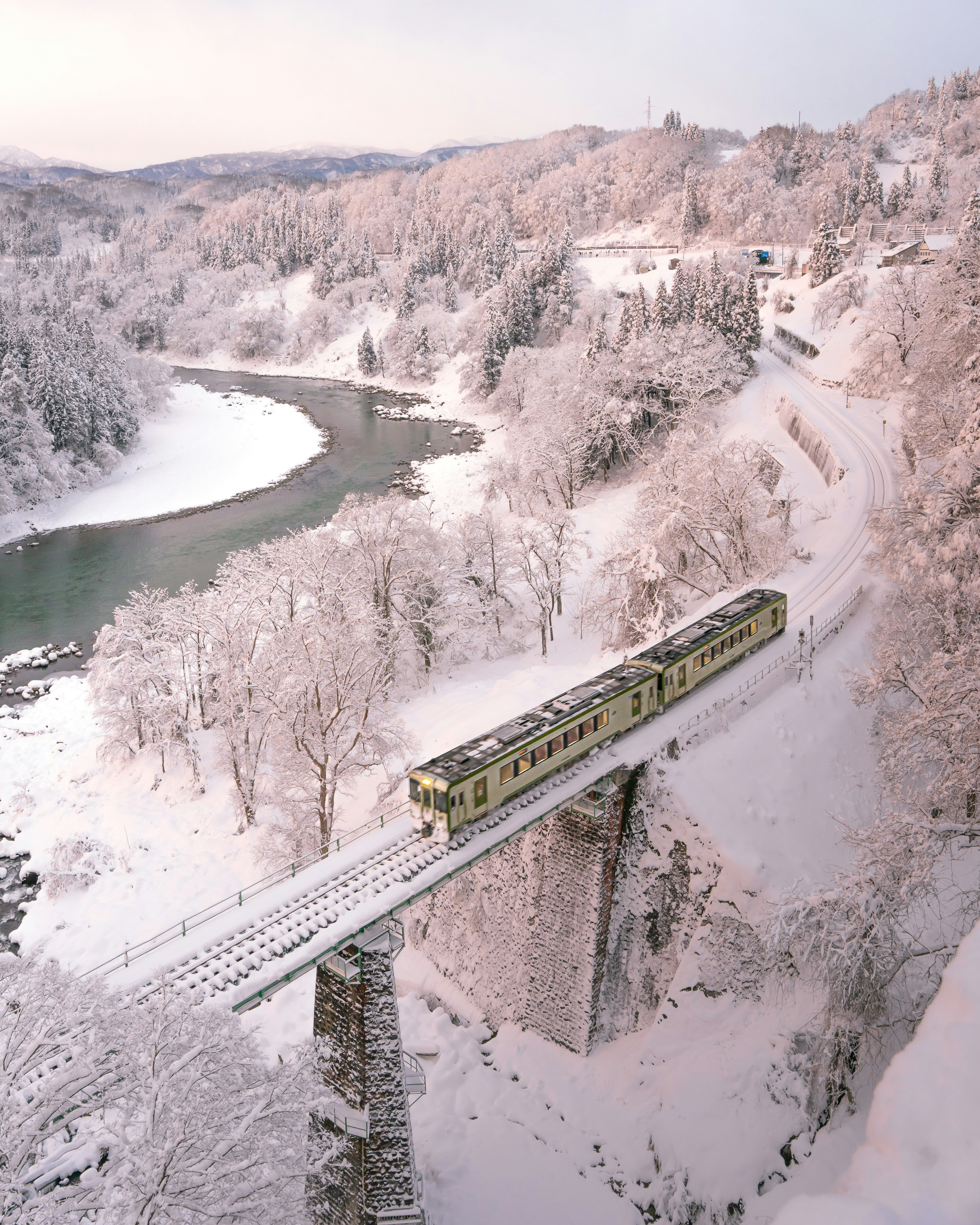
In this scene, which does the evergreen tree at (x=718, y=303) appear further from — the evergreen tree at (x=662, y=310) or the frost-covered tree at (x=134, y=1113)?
the frost-covered tree at (x=134, y=1113)

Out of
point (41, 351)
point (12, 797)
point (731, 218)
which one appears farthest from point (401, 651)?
point (731, 218)

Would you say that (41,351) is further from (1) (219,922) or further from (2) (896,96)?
(2) (896,96)

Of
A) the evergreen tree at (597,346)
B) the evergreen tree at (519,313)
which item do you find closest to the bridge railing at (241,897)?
the evergreen tree at (597,346)

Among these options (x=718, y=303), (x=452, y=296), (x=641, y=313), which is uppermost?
(x=718, y=303)

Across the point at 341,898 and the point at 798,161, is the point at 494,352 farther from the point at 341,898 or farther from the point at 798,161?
the point at 341,898

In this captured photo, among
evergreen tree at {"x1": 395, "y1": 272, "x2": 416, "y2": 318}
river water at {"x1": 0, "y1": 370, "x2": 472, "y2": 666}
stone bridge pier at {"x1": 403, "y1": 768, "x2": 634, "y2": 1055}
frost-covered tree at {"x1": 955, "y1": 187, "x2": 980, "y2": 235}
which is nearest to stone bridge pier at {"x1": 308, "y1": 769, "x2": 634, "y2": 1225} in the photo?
stone bridge pier at {"x1": 403, "y1": 768, "x2": 634, "y2": 1055}

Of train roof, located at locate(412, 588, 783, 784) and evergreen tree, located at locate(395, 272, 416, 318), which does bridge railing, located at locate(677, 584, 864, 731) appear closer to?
train roof, located at locate(412, 588, 783, 784)

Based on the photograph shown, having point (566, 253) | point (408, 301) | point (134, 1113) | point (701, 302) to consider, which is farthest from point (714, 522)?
point (408, 301)
